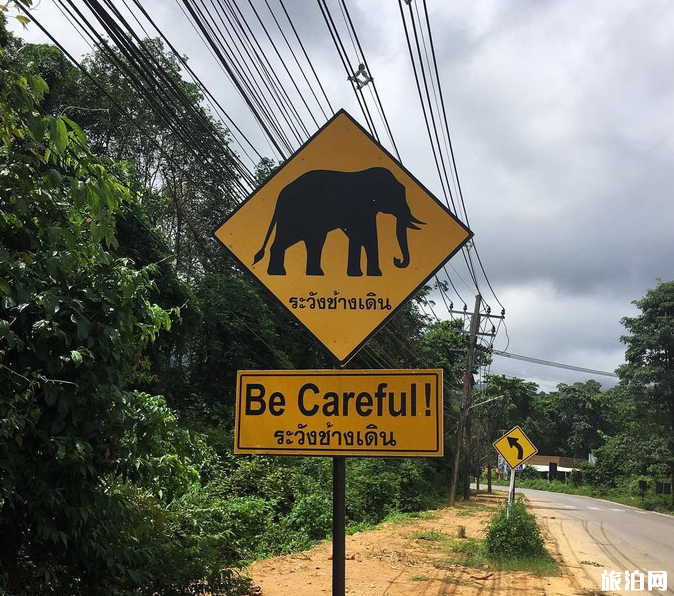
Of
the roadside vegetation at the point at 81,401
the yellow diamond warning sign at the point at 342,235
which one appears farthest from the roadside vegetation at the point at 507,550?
the yellow diamond warning sign at the point at 342,235

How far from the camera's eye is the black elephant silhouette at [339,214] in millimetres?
3068

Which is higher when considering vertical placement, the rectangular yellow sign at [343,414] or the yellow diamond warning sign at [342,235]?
the yellow diamond warning sign at [342,235]

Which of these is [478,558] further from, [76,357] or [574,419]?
[574,419]

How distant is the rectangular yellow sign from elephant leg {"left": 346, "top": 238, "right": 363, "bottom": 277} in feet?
1.62

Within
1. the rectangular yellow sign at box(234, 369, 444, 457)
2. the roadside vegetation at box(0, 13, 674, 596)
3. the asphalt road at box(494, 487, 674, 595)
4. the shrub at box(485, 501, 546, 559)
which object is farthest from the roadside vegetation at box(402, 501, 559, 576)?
the rectangular yellow sign at box(234, 369, 444, 457)

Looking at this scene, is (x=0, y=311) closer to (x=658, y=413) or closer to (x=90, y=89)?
(x=90, y=89)

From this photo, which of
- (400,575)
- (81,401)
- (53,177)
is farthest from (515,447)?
(53,177)

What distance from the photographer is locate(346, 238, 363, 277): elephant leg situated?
304 centimetres

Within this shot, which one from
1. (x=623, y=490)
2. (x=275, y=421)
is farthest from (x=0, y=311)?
(x=623, y=490)

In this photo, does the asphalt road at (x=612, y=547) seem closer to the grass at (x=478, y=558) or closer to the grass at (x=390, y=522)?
the grass at (x=478, y=558)

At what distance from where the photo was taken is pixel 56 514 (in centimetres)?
395

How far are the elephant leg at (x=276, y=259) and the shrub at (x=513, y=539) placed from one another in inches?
396

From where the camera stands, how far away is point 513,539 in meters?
11.7

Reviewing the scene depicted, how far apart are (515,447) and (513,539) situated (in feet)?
9.87
